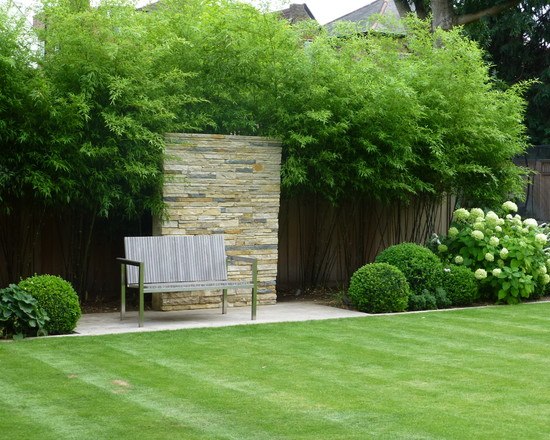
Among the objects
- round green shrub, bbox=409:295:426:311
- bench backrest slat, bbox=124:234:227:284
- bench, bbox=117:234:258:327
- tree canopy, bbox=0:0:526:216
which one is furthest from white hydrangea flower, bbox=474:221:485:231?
bench backrest slat, bbox=124:234:227:284

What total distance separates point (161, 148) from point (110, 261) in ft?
5.76

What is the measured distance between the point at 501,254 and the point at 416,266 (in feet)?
3.57

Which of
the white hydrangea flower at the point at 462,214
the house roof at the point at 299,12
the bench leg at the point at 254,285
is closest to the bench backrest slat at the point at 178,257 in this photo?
the bench leg at the point at 254,285

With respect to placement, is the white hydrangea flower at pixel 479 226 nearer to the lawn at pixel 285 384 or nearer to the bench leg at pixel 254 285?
the lawn at pixel 285 384

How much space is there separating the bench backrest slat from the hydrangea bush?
3204mm

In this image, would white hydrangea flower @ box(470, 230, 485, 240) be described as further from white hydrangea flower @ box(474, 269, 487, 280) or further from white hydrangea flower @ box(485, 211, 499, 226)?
white hydrangea flower @ box(474, 269, 487, 280)

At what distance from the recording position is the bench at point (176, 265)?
859cm

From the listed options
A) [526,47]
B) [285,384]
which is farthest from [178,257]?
[526,47]

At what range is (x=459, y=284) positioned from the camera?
1034cm

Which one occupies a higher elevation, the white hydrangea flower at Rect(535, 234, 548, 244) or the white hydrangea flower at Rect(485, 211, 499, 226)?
the white hydrangea flower at Rect(485, 211, 499, 226)

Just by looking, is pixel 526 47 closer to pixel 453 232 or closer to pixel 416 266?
pixel 453 232

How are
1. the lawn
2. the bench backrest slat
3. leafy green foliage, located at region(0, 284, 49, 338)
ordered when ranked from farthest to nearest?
the bench backrest slat < leafy green foliage, located at region(0, 284, 49, 338) < the lawn

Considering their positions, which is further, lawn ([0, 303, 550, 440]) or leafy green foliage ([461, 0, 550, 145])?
leafy green foliage ([461, 0, 550, 145])

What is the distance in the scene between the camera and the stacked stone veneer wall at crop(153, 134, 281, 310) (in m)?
9.65
